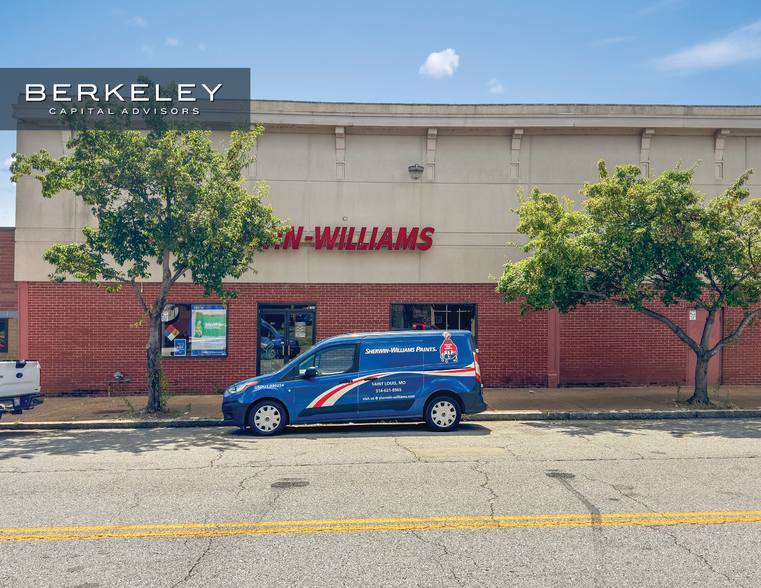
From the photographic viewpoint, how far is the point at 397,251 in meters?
16.4

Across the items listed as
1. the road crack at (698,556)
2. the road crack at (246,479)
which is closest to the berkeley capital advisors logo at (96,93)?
the road crack at (246,479)

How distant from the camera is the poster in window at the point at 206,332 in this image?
637 inches

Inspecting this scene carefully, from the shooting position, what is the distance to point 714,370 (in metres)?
16.9

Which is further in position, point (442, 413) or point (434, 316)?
point (434, 316)

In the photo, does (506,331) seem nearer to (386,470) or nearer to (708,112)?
(708,112)

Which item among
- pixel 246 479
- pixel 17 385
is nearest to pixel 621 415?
pixel 246 479

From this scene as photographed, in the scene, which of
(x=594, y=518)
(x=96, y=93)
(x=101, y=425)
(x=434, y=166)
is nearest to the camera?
(x=594, y=518)

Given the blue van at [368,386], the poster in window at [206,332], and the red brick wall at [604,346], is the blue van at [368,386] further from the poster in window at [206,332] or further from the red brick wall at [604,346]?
the red brick wall at [604,346]

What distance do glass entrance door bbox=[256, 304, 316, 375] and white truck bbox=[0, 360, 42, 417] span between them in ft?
18.8

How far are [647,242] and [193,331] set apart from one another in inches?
442

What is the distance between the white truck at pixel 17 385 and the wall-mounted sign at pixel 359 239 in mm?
6521

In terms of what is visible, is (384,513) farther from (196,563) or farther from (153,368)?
(153,368)

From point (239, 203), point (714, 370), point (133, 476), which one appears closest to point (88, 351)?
point (239, 203)

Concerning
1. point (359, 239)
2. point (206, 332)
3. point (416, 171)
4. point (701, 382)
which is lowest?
point (701, 382)
